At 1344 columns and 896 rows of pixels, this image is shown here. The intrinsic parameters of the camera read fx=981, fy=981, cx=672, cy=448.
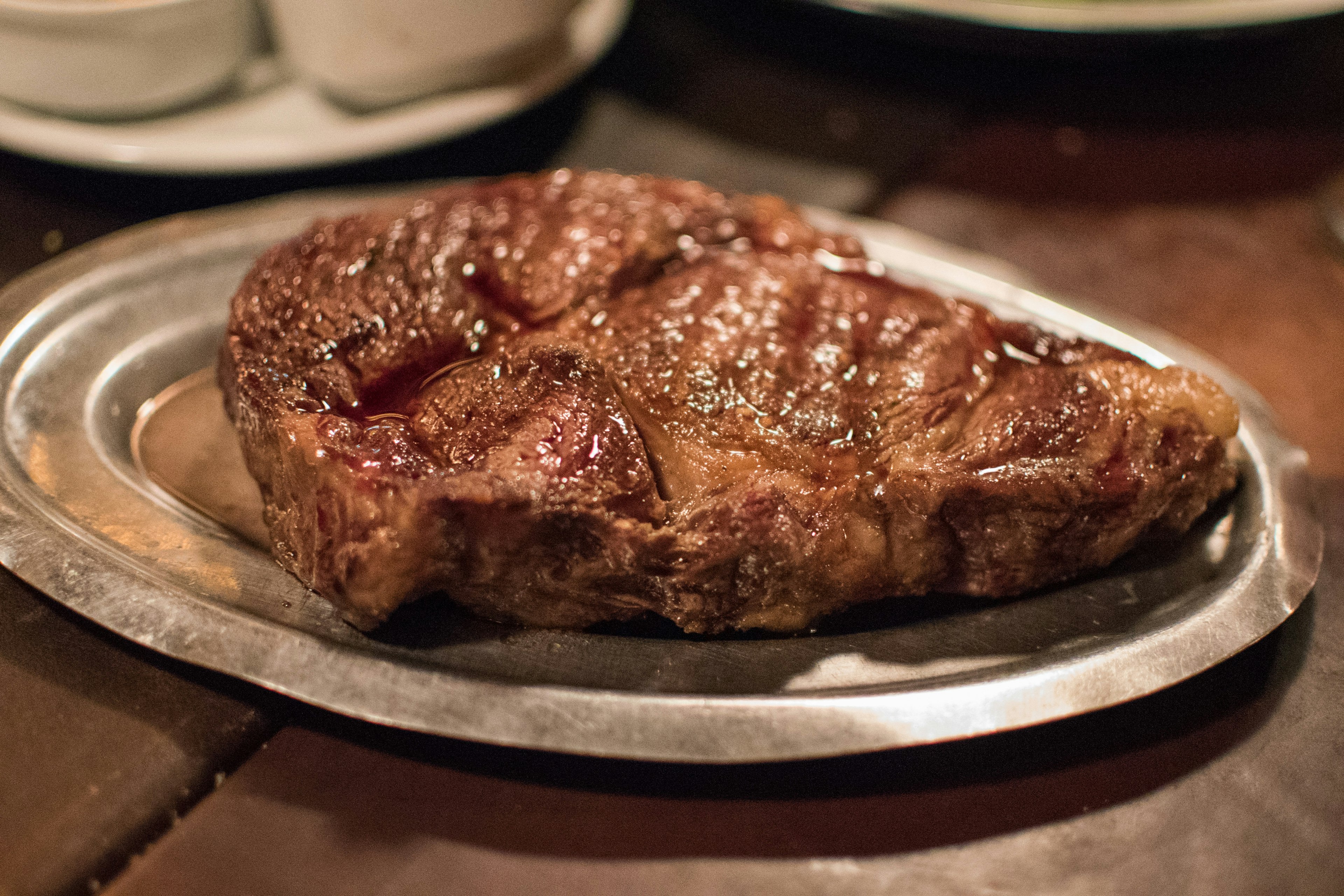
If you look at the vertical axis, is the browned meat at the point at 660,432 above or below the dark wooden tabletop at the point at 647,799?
above

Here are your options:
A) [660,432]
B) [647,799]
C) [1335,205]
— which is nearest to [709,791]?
[647,799]

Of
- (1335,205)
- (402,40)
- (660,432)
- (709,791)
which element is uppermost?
(402,40)

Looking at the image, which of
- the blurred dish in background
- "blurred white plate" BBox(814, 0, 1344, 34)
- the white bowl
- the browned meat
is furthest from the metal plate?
"blurred white plate" BBox(814, 0, 1344, 34)

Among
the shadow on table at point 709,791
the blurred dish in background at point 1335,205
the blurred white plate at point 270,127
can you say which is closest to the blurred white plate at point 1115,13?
the blurred dish in background at point 1335,205

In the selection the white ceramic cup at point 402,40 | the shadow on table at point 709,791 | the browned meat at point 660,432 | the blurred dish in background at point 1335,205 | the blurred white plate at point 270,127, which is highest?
the white ceramic cup at point 402,40

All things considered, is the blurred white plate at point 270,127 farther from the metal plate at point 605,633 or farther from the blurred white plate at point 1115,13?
the blurred white plate at point 1115,13

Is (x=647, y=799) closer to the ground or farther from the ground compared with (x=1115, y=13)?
closer to the ground

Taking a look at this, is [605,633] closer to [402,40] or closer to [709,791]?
[709,791]
